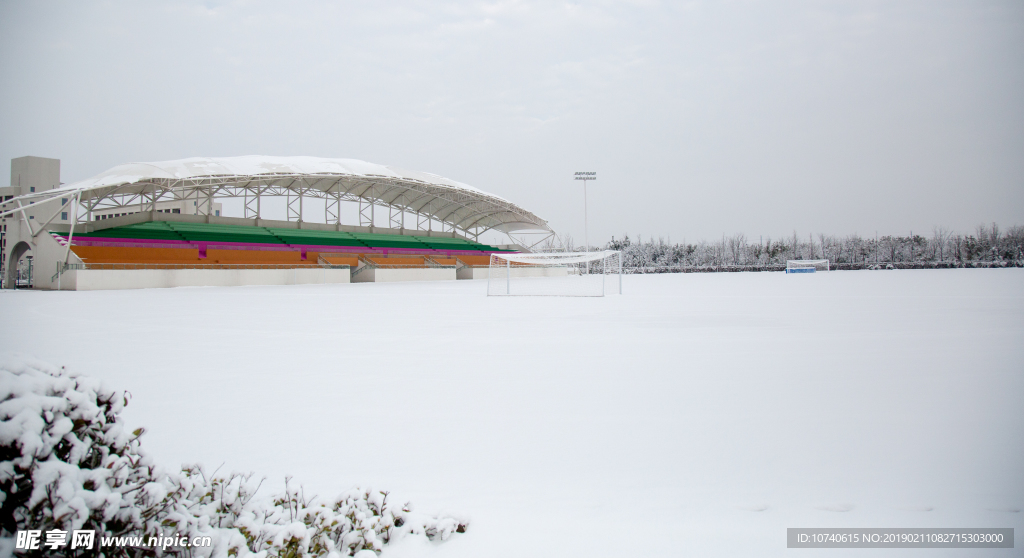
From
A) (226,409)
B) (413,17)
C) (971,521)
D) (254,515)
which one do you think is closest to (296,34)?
(413,17)

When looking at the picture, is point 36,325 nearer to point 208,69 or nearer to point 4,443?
point 208,69

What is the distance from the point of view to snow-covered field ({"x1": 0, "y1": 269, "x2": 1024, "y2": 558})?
271 centimetres

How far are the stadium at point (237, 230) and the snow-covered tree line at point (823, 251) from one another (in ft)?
139

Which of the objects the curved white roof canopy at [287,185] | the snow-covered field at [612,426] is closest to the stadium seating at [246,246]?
the curved white roof canopy at [287,185]

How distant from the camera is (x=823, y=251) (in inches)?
3816

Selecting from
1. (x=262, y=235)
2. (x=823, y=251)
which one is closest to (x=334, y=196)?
(x=262, y=235)

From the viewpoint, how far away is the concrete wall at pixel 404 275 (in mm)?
37969

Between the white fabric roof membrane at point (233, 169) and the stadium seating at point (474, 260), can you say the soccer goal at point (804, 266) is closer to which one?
the stadium seating at point (474, 260)

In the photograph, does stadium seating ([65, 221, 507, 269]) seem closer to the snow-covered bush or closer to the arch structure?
the arch structure

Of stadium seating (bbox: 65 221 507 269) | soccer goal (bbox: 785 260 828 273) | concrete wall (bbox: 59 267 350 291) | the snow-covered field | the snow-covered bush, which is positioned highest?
stadium seating (bbox: 65 221 507 269)

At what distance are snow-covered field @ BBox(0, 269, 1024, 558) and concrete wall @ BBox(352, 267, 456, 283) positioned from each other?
94.9ft

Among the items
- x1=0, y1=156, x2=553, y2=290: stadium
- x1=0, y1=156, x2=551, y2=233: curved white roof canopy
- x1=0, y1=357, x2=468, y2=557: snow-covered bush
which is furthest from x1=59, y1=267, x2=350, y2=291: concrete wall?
x1=0, y1=357, x2=468, y2=557: snow-covered bush

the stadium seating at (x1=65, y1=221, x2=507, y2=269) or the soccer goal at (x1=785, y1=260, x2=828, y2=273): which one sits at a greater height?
the stadium seating at (x1=65, y1=221, x2=507, y2=269)

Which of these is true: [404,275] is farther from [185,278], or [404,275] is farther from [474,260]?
[185,278]
